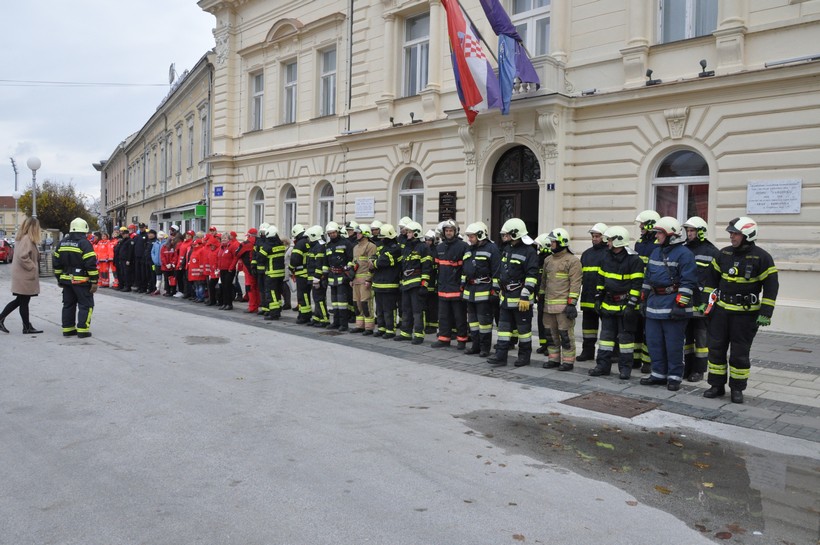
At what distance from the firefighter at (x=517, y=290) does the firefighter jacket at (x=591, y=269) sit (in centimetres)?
64

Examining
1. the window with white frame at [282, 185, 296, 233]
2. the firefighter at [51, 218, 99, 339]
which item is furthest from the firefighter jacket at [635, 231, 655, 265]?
the window with white frame at [282, 185, 296, 233]

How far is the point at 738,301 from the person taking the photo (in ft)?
23.1

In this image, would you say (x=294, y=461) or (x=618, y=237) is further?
(x=618, y=237)

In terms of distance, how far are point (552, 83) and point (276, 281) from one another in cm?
736

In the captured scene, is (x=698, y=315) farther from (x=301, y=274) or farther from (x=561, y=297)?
(x=301, y=274)

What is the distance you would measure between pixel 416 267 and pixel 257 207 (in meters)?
16.0

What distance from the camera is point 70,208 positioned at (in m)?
62.5

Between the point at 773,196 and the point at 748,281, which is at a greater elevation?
the point at 773,196

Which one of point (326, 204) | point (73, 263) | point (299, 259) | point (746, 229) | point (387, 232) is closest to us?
point (746, 229)

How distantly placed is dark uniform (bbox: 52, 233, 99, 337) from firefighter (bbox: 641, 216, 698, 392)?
27.1 ft

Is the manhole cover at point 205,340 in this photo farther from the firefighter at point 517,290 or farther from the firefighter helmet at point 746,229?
the firefighter helmet at point 746,229

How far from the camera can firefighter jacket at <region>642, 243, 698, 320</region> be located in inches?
301

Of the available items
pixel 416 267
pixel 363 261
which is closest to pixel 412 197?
pixel 363 261

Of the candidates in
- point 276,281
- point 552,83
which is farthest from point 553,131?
point 276,281
